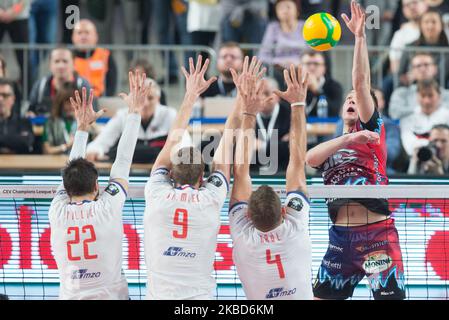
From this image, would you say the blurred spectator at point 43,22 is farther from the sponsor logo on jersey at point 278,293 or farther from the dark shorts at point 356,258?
the sponsor logo on jersey at point 278,293

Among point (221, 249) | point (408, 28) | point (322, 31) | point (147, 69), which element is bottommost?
point (221, 249)

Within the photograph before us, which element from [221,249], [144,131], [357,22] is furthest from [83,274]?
[144,131]

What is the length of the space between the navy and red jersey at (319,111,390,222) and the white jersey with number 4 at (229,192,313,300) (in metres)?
1.17

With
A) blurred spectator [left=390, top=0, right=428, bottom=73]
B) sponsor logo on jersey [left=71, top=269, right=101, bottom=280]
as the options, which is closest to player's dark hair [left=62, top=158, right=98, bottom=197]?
sponsor logo on jersey [left=71, top=269, right=101, bottom=280]

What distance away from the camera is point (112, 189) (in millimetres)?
9219

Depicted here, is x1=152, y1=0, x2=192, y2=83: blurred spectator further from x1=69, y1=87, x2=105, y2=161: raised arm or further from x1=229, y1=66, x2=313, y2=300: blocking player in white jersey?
x1=229, y1=66, x2=313, y2=300: blocking player in white jersey

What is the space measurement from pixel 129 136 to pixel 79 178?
2.33 feet

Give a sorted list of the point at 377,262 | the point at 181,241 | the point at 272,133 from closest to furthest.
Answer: the point at 181,241
the point at 377,262
the point at 272,133

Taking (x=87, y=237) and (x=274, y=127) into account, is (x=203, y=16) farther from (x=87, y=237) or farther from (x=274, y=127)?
(x=87, y=237)

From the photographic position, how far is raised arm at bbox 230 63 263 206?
9.26 metres

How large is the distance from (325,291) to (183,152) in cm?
203

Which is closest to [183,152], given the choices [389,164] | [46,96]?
[389,164]

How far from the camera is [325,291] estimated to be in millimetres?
10008

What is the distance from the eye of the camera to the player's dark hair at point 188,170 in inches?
358
